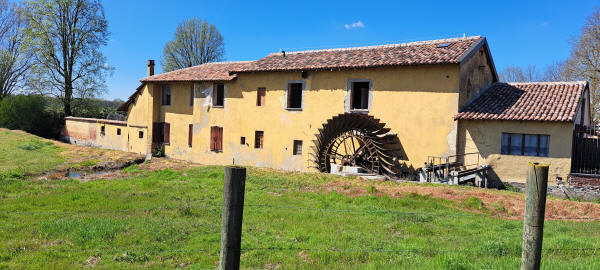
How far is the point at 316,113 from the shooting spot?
18.3 meters

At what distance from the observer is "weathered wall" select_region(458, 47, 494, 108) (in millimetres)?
15395

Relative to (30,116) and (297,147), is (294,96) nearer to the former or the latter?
(297,147)

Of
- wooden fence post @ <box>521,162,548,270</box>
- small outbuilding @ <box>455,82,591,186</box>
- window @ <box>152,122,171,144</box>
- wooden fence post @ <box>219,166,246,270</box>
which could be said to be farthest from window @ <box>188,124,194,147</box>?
wooden fence post @ <box>521,162,548,270</box>

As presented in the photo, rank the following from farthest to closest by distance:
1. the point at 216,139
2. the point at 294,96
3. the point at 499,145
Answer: the point at 216,139 → the point at 294,96 → the point at 499,145

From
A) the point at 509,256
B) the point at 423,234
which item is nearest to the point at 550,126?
the point at 423,234

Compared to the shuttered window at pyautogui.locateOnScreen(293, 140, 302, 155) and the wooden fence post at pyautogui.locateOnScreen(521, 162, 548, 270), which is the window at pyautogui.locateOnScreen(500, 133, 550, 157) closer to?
the shuttered window at pyautogui.locateOnScreen(293, 140, 302, 155)

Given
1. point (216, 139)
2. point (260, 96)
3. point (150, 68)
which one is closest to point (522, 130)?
point (260, 96)

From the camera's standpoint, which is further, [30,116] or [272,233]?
[30,116]

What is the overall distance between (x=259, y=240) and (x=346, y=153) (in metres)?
12.1

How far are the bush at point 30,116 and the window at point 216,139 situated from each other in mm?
18346

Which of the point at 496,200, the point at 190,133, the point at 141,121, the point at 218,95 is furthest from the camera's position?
the point at 141,121

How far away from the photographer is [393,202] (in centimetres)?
1018

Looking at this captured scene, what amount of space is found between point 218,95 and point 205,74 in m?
1.58

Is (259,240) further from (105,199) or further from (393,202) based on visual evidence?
(105,199)
